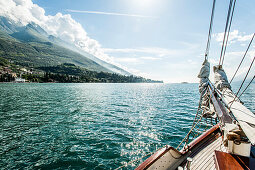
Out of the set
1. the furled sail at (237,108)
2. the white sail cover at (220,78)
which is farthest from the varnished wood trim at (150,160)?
the white sail cover at (220,78)

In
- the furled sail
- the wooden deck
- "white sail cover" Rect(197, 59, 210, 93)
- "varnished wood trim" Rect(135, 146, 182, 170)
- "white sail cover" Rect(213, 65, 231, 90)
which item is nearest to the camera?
"varnished wood trim" Rect(135, 146, 182, 170)

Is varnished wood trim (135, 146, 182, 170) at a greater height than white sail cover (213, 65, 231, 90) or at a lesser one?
lesser

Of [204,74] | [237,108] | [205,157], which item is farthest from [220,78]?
[205,157]

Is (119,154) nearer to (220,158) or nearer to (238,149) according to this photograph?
(220,158)

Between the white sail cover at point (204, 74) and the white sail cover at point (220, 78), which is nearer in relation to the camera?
the white sail cover at point (220, 78)

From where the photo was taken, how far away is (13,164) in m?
8.16

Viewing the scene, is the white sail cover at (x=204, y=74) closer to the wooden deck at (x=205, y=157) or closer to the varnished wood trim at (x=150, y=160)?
the wooden deck at (x=205, y=157)

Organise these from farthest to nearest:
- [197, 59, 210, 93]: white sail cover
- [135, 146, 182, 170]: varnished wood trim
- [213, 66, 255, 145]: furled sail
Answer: [197, 59, 210, 93]: white sail cover
[213, 66, 255, 145]: furled sail
[135, 146, 182, 170]: varnished wood trim

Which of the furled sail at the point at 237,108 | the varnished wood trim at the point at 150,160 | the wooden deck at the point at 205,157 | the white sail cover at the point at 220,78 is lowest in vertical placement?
the wooden deck at the point at 205,157

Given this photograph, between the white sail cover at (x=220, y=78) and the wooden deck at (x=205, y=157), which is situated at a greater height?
the white sail cover at (x=220, y=78)

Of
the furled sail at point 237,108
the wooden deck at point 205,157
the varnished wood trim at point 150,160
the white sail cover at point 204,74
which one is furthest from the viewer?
the white sail cover at point 204,74

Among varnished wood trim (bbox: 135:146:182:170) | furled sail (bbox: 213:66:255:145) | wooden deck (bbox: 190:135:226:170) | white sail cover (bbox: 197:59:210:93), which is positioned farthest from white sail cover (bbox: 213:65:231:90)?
varnished wood trim (bbox: 135:146:182:170)

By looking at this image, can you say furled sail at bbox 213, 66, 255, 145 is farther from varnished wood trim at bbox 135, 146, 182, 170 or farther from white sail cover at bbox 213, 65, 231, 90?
varnished wood trim at bbox 135, 146, 182, 170

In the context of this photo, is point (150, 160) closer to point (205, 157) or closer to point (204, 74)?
point (205, 157)
